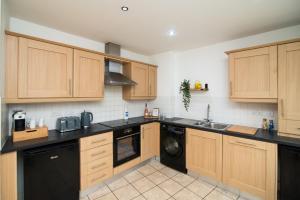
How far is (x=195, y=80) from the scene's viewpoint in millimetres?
3021

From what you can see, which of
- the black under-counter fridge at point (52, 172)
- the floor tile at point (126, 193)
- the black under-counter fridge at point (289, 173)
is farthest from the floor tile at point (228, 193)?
the black under-counter fridge at point (52, 172)

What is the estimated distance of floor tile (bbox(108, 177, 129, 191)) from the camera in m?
2.19

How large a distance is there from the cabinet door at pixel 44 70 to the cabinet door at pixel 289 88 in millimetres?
2750

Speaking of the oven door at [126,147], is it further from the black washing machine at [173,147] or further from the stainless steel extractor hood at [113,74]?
the stainless steel extractor hood at [113,74]

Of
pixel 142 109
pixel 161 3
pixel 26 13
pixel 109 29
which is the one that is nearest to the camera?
pixel 161 3

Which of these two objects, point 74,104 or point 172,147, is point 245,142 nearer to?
point 172,147

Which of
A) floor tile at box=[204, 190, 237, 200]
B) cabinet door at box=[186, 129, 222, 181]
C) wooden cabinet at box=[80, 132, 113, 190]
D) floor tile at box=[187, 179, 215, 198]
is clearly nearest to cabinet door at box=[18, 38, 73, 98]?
wooden cabinet at box=[80, 132, 113, 190]

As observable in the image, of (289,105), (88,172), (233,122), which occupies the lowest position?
(88,172)

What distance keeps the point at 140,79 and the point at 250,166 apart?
2.29 metres

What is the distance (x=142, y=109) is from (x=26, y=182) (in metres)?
2.37

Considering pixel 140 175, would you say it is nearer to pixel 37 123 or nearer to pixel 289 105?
pixel 37 123

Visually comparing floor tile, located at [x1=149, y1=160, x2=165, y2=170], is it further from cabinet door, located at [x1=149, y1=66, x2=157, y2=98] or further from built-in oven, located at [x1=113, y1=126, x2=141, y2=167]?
cabinet door, located at [x1=149, y1=66, x2=157, y2=98]

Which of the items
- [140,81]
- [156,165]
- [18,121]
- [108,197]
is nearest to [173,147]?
[156,165]

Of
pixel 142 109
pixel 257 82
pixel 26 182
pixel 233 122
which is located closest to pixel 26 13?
pixel 26 182
